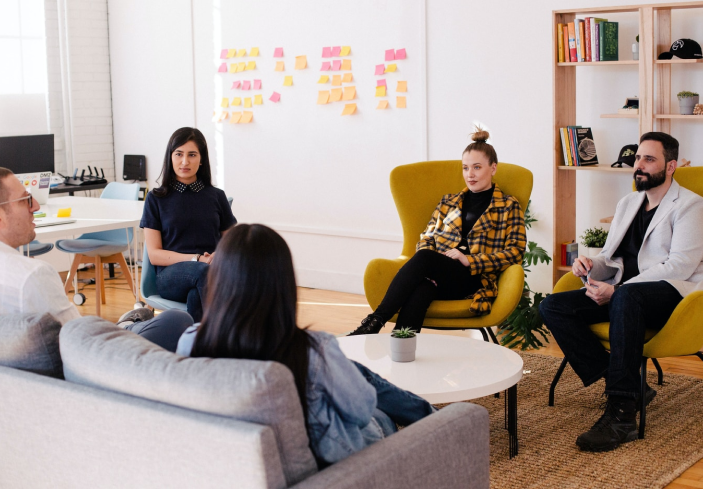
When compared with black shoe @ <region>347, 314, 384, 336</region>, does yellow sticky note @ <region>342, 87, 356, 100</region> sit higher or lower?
higher

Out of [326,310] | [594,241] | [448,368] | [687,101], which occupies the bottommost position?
[326,310]

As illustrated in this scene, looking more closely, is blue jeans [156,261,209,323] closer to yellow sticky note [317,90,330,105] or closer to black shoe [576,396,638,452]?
black shoe [576,396,638,452]

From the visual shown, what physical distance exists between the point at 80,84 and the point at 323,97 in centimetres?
242

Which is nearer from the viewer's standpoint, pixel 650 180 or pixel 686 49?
pixel 650 180

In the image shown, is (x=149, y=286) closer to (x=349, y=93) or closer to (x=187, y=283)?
(x=187, y=283)

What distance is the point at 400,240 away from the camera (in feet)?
18.6

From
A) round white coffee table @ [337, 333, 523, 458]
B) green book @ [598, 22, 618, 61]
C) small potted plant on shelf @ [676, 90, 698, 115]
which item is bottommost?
round white coffee table @ [337, 333, 523, 458]

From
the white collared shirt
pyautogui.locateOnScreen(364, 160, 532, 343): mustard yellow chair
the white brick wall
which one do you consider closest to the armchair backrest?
pyautogui.locateOnScreen(364, 160, 532, 343): mustard yellow chair

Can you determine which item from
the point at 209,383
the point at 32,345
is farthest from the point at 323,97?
the point at 209,383

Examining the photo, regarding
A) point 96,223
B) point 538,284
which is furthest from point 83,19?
point 538,284

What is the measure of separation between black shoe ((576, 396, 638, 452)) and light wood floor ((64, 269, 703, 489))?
1.01m

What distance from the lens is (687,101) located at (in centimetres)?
428

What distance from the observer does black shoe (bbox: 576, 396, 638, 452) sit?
122 inches

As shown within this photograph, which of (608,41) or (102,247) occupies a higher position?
(608,41)
